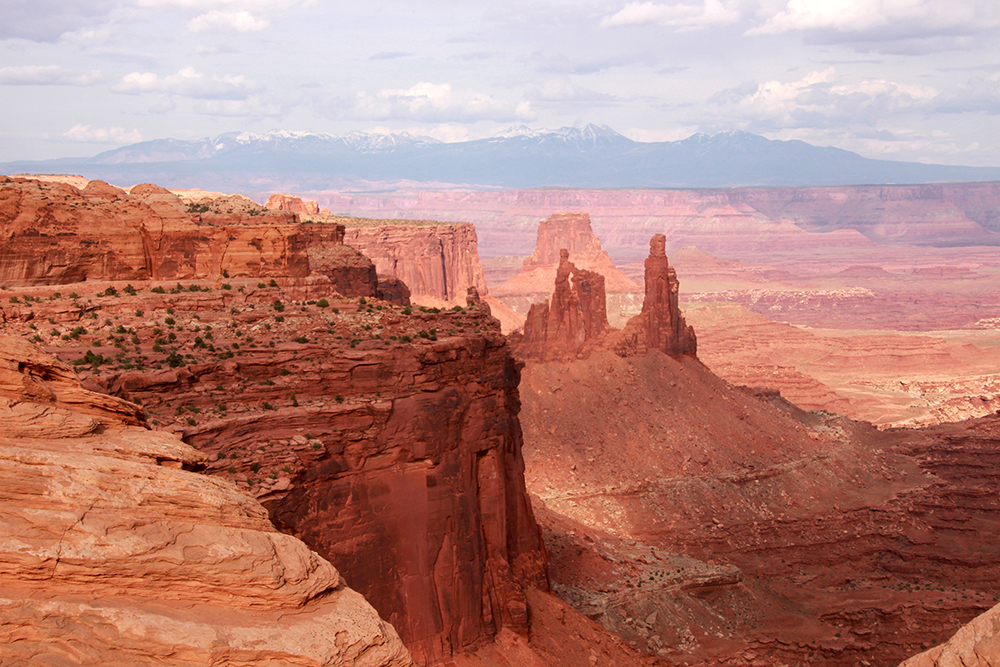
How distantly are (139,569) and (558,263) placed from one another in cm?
14222

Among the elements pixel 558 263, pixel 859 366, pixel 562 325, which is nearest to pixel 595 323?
pixel 562 325

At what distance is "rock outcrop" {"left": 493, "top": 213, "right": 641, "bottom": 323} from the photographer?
145 meters

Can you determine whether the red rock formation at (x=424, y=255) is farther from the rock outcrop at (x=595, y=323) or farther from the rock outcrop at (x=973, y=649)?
the rock outcrop at (x=973, y=649)

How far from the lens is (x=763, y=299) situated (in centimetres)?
19900

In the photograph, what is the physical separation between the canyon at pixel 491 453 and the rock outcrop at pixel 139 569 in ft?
0.48

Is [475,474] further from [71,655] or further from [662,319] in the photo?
[662,319]

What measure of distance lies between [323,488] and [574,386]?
139 feet

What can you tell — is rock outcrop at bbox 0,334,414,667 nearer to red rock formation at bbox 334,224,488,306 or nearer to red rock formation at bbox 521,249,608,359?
red rock formation at bbox 521,249,608,359

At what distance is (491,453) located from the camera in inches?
1001

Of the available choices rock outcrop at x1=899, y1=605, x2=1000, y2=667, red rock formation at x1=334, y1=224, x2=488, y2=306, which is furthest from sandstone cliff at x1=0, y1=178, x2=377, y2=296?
red rock formation at x1=334, y1=224, x2=488, y2=306

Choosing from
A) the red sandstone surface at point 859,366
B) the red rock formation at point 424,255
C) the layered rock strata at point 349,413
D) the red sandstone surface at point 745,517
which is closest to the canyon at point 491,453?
the layered rock strata at point 349,413

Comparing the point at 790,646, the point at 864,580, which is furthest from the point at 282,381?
the point at 864,580

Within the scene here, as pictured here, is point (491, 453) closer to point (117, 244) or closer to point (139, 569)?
point (117, 244)

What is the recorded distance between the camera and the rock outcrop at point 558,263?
144875 millimetres
